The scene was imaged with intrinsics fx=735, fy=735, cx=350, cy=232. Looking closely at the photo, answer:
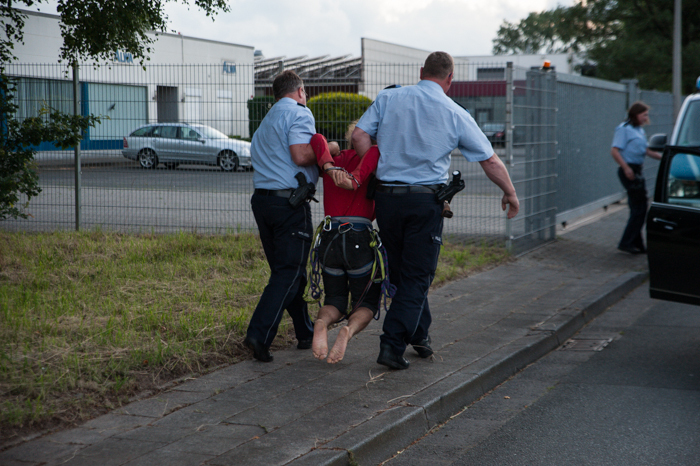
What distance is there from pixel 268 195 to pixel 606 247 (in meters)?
6.85

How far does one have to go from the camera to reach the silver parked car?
9.27 meters

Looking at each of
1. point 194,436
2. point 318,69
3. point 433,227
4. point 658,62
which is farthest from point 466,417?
point 658,62

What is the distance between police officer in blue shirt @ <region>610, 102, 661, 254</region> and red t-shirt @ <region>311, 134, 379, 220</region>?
19.3 feet

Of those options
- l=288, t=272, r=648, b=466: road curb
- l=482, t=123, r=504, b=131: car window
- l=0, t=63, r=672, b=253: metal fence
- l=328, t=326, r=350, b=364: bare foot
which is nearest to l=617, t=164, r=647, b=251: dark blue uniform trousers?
l=0, t=63, r=672, b=253: metal fence

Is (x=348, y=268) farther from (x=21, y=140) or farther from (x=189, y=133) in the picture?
(x=189, y=133)

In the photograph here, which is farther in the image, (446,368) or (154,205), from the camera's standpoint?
(154,205)

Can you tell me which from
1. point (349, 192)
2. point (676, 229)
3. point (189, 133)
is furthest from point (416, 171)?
point (189, 133)

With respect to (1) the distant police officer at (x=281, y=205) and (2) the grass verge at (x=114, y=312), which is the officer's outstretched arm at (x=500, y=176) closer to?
(1) the distant police officer at (x=281, y=205)

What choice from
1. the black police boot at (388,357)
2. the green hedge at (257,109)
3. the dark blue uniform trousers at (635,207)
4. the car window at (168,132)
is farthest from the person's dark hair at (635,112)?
the black police boot at (388,357)

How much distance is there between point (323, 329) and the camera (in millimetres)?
4438

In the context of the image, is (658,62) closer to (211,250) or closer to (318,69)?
(318,69)

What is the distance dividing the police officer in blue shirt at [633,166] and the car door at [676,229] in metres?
3.94

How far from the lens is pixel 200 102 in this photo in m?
9.34

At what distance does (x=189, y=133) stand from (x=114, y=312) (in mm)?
4050
